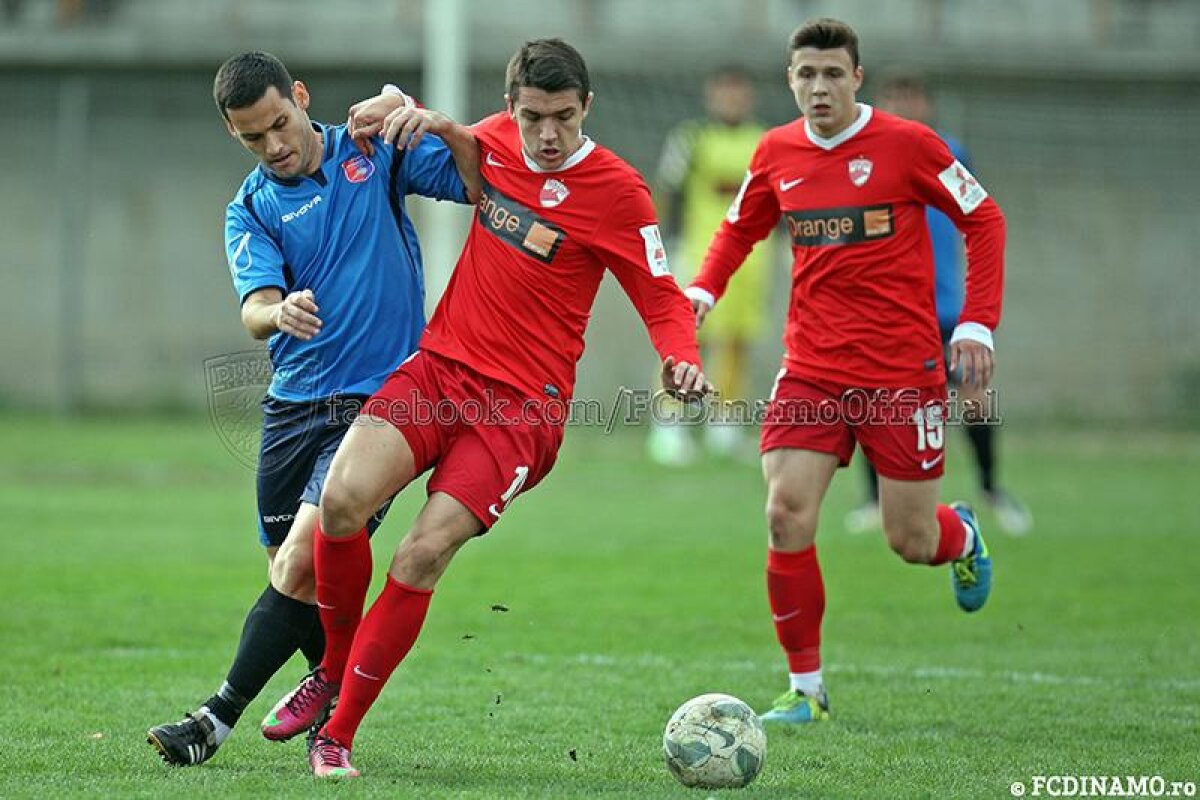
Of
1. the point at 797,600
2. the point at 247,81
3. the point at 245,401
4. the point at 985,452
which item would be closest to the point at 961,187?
the point at 797,600

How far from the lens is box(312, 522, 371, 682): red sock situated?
526 cm

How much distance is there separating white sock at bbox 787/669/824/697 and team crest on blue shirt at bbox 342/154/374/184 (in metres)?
2.32

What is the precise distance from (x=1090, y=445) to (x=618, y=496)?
6.15m

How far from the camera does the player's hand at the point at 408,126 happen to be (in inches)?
212

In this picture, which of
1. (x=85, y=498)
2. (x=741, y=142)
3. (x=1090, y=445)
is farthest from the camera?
(x=1090, y=445)

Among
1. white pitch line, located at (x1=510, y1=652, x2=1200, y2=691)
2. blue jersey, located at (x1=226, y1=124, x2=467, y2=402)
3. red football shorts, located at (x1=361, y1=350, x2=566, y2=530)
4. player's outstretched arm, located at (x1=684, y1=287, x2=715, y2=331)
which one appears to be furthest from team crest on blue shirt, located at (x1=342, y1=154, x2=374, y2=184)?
white pitch line, located at (x1=510, y1=652, x2=1200, y2=691)

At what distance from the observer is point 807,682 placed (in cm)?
632

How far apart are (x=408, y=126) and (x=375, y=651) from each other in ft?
5.11

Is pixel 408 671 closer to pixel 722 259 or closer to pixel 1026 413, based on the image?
pixel 722 259

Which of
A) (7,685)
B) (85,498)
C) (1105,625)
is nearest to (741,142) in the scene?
(85,498)

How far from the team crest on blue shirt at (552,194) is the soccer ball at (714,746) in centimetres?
157

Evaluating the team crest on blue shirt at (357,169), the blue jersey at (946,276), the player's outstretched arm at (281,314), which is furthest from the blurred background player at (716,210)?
the player's outstretched arm at (281,314)

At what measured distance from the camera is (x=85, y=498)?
12875 mm

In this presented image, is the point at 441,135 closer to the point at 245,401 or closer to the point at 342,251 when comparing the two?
the point at 342,251
